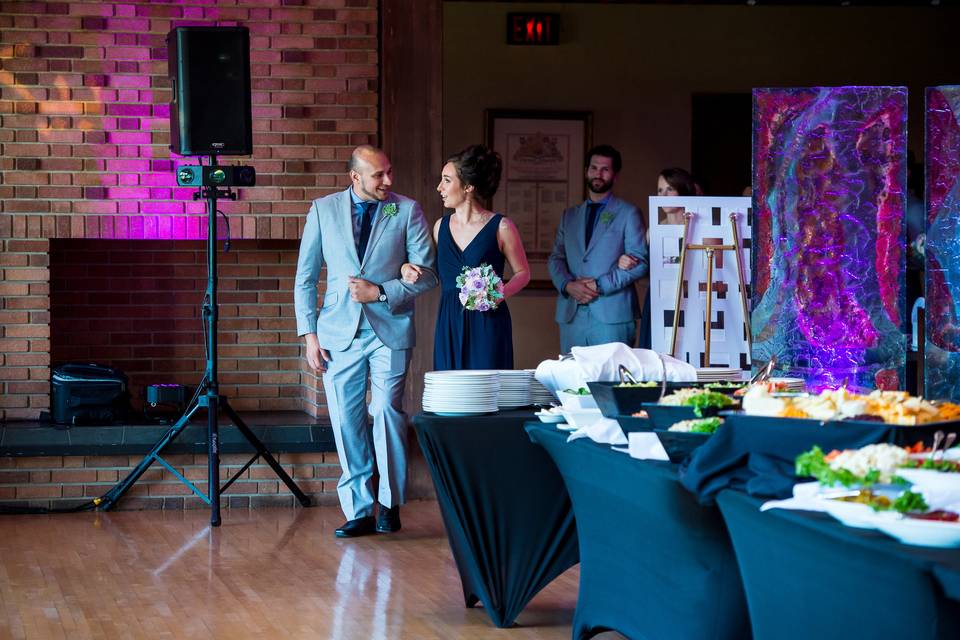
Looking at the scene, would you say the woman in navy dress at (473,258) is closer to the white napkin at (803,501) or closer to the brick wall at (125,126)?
the brick wall at (125,126)

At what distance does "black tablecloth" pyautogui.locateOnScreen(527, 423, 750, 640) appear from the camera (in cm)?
295

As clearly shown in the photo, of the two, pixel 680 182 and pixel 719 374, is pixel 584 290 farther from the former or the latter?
pixel 719 374

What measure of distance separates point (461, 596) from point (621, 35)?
6.11 meters

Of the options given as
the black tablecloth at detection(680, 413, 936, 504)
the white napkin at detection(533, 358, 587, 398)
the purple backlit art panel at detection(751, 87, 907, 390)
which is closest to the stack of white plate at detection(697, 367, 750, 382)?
the white napkin at detection(533, 358, 587, 398)

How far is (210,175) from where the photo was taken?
5.82 metres

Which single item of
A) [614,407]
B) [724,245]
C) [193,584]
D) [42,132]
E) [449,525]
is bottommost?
[193,584]

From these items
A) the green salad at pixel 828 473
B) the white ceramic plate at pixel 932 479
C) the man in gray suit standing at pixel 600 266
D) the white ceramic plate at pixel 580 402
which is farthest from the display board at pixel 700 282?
the white ceramic plate at pixel 932 479

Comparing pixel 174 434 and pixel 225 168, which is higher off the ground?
pixel 225 168

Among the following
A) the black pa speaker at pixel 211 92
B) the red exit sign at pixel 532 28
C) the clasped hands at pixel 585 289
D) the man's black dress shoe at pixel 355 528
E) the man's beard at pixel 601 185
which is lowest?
the man's black dress shoe at pixel 355 528

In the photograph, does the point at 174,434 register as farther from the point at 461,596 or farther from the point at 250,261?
the point at 461,596

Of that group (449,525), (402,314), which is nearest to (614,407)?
(449,525)

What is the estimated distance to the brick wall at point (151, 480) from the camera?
621 cm

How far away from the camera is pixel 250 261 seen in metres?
7.04

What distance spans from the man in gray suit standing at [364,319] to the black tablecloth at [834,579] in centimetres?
328
